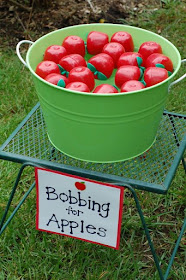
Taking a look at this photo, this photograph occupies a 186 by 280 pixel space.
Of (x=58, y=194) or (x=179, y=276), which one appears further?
(x=179, y=276)

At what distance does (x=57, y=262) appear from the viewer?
160 cm

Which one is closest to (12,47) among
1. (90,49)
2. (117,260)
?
(90,49)

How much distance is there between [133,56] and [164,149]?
1.21 feet

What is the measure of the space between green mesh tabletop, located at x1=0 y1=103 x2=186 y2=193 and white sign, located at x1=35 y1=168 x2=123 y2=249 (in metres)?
0.03

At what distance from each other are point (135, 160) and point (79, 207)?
275mm

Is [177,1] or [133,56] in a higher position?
A: [133,56]

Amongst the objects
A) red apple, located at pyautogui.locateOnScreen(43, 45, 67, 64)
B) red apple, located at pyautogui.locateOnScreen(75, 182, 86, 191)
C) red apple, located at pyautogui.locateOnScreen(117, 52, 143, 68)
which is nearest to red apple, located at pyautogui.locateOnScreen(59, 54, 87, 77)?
red apple, located at pyautogui.locateOnScreen(43, 45, 67, 64)

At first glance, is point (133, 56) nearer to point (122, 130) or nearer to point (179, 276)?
point (122, 130)

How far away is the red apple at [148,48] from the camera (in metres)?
1.28

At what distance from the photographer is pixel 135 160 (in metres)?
1.44

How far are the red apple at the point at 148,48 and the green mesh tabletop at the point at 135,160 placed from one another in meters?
0.30

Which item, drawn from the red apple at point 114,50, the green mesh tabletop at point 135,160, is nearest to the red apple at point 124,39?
the red apple at point 114,50

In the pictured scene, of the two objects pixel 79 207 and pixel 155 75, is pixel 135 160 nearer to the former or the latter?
pixel 79 207

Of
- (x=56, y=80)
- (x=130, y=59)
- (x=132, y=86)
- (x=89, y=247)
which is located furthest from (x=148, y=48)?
(x=89, y=247)
